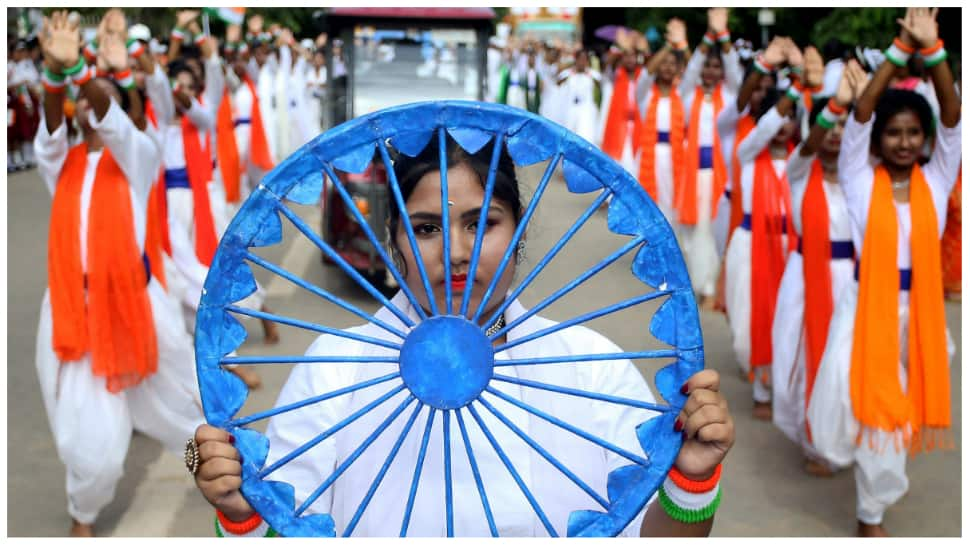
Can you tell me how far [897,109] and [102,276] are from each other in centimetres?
274

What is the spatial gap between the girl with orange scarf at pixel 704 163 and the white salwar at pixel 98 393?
423 cm

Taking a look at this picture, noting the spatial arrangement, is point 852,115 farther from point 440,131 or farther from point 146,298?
point 440,131

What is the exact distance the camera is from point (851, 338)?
3982 millimetres

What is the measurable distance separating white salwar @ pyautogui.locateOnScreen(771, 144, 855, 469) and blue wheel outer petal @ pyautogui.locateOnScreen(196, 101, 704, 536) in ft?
10.5

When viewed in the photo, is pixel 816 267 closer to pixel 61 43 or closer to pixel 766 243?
pixel 766 243

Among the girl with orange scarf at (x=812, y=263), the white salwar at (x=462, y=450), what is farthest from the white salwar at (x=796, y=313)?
the white salwar at (x=462, y=450)

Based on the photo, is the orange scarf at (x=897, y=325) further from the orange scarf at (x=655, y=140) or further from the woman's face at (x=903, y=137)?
the orange scarf at (x=655, y=140)

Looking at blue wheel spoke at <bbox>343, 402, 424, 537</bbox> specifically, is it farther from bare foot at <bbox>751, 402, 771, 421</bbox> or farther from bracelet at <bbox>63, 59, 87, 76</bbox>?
bare foot at <bbox>751, 402, 771, 421</bbox>

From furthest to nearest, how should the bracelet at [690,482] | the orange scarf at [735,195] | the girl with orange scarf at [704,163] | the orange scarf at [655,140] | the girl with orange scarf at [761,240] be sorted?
the orange scarf at [655,140], the girl with orange scarf at [704,163], the orange scarf at [735,195], the girl with orange scarf at [761,240], the bracelet at [690,482]

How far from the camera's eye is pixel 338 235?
25.8ft

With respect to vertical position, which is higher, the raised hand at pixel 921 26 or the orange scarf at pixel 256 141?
the raised hand at pixel 921 26

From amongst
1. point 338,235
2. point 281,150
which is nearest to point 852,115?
point 338,235

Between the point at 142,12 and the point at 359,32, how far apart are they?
31.5 feet

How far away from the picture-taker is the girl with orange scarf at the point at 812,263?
4453mm
